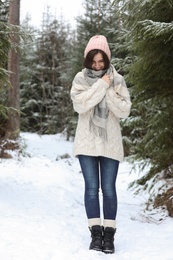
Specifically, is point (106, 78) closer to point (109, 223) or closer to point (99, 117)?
point (99, 117)

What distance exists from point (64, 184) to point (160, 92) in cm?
328

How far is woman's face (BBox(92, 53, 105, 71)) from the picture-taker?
3.49m

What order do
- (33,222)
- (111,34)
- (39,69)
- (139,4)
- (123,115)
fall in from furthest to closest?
1. (39,69)
2. (111,34)
3. (139,4)
4. (33,222)
5. (123,115)

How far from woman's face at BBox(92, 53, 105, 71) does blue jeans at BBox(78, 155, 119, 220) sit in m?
0.87

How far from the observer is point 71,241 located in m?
3.47

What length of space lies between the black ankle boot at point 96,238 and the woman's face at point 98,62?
1.51 m

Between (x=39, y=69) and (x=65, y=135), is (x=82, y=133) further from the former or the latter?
(x=39, y=69)

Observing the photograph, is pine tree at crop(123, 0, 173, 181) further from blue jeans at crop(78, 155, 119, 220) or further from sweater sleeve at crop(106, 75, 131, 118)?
blue jeans at crop(78, 155, 119, 220)

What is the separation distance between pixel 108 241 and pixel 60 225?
3.09 feet

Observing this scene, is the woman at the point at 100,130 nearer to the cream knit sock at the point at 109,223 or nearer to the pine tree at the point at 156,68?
the cream knit sock at the point at 109,223

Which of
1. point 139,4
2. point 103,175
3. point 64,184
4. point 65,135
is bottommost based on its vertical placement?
point 65,135

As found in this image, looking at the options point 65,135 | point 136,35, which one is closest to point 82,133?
point 136,35

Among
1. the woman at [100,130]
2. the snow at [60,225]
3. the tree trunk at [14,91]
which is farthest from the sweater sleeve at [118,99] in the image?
the tree trunk at [14,91]

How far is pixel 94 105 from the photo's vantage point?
3.32 m
